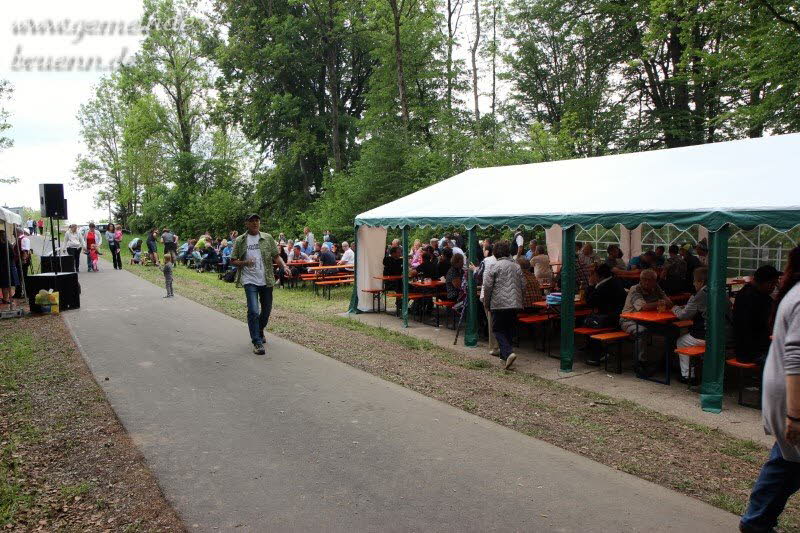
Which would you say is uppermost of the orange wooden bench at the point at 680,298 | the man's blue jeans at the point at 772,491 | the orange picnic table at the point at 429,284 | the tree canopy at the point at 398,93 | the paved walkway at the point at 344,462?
the tree canopy at the point at 398,93

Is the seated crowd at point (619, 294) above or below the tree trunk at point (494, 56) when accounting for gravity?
below

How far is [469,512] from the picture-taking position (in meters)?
3.75

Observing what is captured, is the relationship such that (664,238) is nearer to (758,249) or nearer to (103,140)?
(758,249)

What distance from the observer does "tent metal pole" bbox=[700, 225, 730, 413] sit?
19.9 ft

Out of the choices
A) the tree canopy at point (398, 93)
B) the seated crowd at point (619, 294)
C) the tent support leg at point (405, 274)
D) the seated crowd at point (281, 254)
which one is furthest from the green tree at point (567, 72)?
the tent support leg at point (405, 274)

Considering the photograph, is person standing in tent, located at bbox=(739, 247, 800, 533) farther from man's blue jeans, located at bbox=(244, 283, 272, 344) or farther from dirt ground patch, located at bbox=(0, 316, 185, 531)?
man's blue jeans, located at bbox=(244, 283, 272, 344)

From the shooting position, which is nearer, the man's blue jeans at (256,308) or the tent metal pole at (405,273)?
the man's blue jeans at (256,308)

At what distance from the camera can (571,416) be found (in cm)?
574

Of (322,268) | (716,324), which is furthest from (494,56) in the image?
(716,324)

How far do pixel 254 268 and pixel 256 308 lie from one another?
0.56 meters

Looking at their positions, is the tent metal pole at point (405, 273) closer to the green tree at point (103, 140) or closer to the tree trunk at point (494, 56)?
the tree trunk at point (494, 56)

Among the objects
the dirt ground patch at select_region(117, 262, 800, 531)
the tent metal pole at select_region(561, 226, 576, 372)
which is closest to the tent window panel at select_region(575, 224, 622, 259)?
the dirt ground patch at select_region(117, 262, 800, 531)

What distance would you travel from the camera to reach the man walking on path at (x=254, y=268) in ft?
26.7

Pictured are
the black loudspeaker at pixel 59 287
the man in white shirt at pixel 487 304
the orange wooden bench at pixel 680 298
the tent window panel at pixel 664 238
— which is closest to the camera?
the man in white shirt at pixel 487 304
